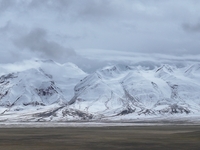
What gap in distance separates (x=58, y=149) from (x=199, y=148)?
27022 millimetres

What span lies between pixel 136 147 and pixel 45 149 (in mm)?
18071

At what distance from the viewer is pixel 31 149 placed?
3169 inches

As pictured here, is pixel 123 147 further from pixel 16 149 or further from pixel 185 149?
pixel 16 149

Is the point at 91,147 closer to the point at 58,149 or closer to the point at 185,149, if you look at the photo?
the point at 58,149

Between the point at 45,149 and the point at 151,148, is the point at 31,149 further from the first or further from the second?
the point at 151,148

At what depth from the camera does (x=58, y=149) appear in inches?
3169

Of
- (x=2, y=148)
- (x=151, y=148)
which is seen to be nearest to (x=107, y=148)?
(x=151, y=148)

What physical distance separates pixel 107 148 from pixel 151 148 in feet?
28.3

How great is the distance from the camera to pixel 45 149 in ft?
264

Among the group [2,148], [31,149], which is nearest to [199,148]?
[31,149]

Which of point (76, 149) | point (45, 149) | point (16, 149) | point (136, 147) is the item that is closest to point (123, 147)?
point (136, 147)

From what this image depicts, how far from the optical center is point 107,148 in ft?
270

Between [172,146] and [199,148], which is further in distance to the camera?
[172,146]

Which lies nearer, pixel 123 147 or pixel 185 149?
pixel 185 149
